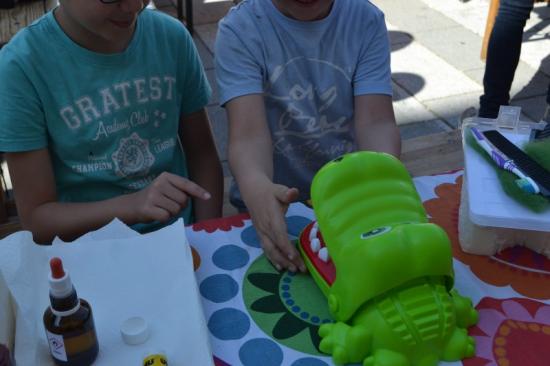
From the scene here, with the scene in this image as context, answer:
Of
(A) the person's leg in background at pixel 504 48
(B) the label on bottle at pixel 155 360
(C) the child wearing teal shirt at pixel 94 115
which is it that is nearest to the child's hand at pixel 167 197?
(C) the child wearing teal shirt at pixel 94 115

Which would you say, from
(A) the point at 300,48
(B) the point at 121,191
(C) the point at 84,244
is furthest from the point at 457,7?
(C) the point at 84,244

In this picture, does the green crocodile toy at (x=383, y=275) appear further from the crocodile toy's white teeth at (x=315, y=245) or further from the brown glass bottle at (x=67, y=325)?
the brown glass bottle at (x=67, y=325)

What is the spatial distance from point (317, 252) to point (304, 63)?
0.44 meters

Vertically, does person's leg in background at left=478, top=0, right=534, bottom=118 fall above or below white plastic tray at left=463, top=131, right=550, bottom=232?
→ below

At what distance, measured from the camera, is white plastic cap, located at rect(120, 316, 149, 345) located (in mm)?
679

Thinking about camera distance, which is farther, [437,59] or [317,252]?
[437,59]

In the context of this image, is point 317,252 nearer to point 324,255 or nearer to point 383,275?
point 324,255

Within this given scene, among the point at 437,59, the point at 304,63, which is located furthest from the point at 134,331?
the point at 437,59

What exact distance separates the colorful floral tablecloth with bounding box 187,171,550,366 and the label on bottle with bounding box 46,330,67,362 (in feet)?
0.56

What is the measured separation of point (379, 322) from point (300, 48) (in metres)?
0.59

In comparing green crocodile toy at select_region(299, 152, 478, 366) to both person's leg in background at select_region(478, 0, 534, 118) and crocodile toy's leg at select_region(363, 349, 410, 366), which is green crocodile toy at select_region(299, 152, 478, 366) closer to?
crocodile toy's leg at select_region(363, 349, 410, 366)

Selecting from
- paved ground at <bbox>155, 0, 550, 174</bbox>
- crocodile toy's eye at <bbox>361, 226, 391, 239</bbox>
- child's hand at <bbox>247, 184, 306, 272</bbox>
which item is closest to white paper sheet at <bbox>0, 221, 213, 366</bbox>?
child's hand at <bbox>247, 184, 306, 272</bbox>

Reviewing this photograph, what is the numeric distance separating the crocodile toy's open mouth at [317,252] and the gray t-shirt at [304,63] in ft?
1.02

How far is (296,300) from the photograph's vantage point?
78cm
